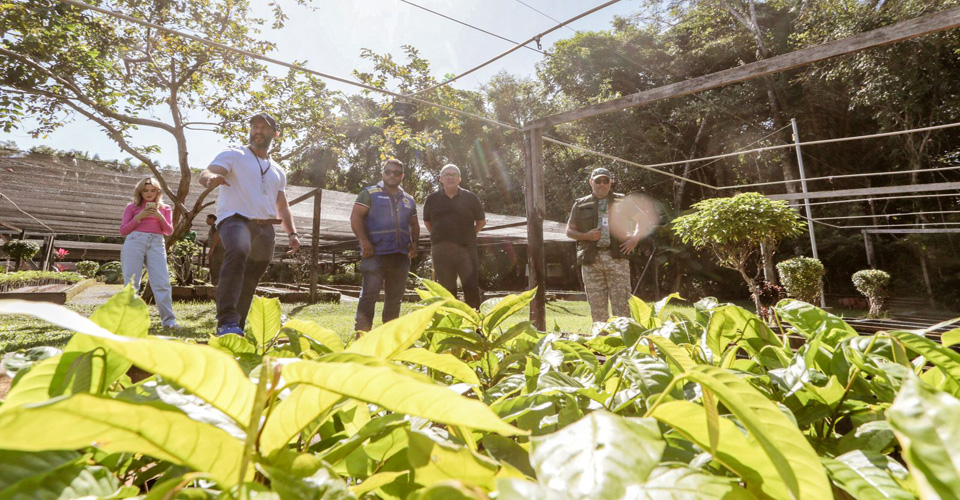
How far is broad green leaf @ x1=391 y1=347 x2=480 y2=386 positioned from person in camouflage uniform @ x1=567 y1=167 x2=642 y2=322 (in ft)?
12.5

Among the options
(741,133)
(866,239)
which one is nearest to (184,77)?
(741,133)

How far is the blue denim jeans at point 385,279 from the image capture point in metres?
3.89

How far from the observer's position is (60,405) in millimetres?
192

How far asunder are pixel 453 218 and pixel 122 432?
13.9ft

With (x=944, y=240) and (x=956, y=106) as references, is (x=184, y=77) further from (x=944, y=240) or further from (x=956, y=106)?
(x=944, y=240)

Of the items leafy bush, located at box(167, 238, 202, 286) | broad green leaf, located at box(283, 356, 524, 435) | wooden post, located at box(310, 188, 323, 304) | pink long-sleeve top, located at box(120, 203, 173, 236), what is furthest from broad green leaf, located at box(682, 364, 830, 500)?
leafy bush, located at box(167, 238, 202, 286)

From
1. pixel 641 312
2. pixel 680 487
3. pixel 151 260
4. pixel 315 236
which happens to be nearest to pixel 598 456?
pixel 680 487

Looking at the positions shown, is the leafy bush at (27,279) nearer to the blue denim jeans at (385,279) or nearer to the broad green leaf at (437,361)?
the blue denim jeans at (385,279)

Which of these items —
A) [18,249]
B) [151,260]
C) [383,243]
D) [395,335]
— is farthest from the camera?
[18,249]

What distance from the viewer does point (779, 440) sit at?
256 mm

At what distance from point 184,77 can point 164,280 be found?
5664 mm

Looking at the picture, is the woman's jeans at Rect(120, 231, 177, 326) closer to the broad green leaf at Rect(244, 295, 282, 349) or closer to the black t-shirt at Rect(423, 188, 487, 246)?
the black t-shirt at Rect(423, 188, 487, 246)

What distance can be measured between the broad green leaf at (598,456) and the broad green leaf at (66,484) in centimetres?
25

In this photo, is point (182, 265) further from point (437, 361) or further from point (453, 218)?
point (437, 361)
